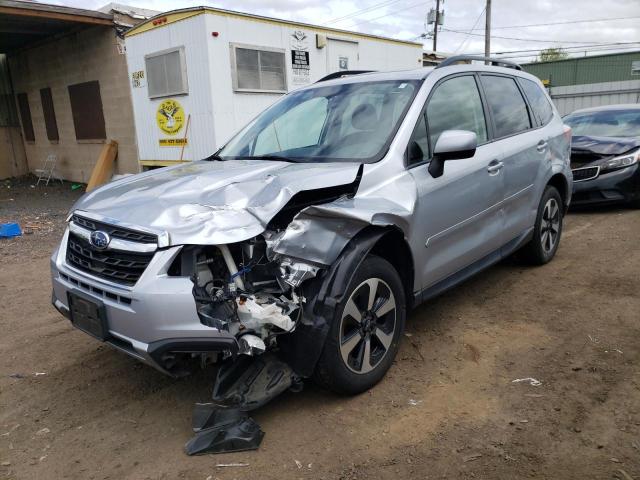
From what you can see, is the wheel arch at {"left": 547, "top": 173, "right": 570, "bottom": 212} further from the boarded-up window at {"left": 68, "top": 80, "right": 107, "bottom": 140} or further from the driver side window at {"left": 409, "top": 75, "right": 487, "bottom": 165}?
the boarded-up window at {"left": 68, "top": 80, "right": 107, "bottom": 140}

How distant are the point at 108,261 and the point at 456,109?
260cm

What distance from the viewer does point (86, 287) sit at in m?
2.81

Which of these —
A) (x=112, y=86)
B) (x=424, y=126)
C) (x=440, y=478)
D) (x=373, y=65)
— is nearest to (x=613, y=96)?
(x=373, y=65)

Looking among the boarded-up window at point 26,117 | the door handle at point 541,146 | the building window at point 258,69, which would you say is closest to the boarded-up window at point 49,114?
the boarded-up window at point 26,117

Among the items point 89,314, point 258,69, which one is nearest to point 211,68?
point 258,69

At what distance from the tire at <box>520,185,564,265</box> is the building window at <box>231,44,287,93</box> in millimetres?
6539

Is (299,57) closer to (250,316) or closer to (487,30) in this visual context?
(250,316)

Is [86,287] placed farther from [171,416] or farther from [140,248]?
→ [171,416]

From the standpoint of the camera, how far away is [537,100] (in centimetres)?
497

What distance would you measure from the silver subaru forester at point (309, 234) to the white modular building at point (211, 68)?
5859 millimetres

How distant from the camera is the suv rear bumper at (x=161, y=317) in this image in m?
2.42

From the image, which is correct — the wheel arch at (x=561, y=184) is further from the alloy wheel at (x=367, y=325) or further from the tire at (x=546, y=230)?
the alloy wheel at (x=367, y=325)

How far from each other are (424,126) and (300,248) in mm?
1411

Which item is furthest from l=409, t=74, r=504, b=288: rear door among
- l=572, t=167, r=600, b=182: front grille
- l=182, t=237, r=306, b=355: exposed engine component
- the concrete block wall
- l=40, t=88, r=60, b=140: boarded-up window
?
l=40, t=88, r=60, b=140: boarded-up window
